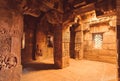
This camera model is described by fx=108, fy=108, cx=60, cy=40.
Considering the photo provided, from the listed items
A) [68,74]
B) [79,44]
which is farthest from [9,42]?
[79,44]

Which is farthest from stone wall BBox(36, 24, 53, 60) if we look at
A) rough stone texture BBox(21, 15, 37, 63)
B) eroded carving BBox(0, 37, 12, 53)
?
eroded carving BBox(0, 37, 12, 53)

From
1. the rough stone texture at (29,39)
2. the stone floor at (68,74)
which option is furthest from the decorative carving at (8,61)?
the rough stone texture at (29,39)

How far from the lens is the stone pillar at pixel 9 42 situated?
2.22m

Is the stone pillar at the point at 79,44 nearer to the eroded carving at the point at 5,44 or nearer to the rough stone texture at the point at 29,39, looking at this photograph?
the rough stone texture at the point at 29,39

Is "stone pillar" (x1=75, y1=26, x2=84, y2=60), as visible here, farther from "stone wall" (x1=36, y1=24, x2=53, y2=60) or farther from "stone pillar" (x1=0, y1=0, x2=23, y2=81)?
"stone pillar" (x1=0, y1=0, x2=23, y2=81)

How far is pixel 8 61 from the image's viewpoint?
2287mm

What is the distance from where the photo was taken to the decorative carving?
2196 millimetres

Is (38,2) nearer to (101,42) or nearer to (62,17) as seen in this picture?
(62,17)

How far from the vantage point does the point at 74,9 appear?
4023 millimetres

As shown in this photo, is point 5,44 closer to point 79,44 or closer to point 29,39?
point 29,39

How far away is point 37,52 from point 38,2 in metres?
3.69

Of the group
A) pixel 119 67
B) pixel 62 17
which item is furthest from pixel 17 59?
pixel 62 17

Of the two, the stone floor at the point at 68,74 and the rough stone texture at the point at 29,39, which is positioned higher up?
the rough stone texture at the point at 29,39

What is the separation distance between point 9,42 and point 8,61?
40 centimetres
